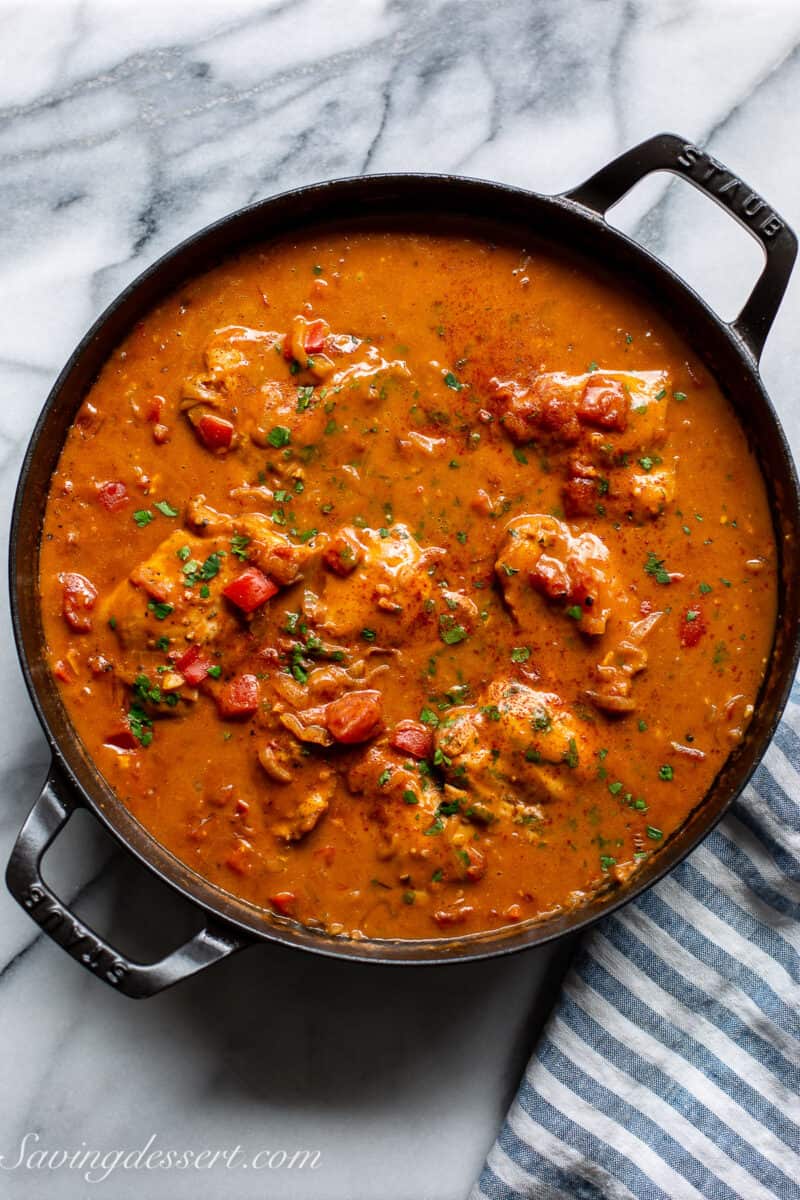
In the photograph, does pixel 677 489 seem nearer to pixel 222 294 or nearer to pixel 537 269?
pixel 537 269

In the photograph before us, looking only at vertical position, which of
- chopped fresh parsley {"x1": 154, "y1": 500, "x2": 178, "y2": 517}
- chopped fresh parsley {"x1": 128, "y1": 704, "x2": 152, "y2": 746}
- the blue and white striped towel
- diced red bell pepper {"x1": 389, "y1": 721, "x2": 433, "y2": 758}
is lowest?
the blue and white striped towel

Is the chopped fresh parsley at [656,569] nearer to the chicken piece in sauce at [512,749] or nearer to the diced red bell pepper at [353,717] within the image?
the chicken piece in sauce at [512,749]

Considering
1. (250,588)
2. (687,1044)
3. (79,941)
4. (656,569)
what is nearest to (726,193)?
(656,569)

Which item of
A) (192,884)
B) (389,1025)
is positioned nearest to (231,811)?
(192,884)

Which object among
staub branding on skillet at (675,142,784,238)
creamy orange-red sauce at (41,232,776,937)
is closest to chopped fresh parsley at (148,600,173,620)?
creamy orange-red sauce at (41,232,776,937)

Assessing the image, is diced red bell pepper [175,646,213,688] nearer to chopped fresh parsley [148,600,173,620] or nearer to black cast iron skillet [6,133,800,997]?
chopped fresh parsley [148,600,173,620]

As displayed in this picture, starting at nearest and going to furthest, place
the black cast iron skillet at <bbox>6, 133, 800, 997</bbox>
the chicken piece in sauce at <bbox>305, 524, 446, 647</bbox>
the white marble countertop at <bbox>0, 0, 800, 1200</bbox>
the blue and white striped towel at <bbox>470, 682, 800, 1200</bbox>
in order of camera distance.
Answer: the black cast iron skillet at <bbox>6, 133, 800, 997</bbox> → the chicken piece in sauce at <bbox>305, 524, 446, 647</bbox> → the blue and white striped towel at <bbox>470, 682, 800, 1200</bbox> → the white marble countertop at <bbox>0, 0, 800, 1200</bbox>
